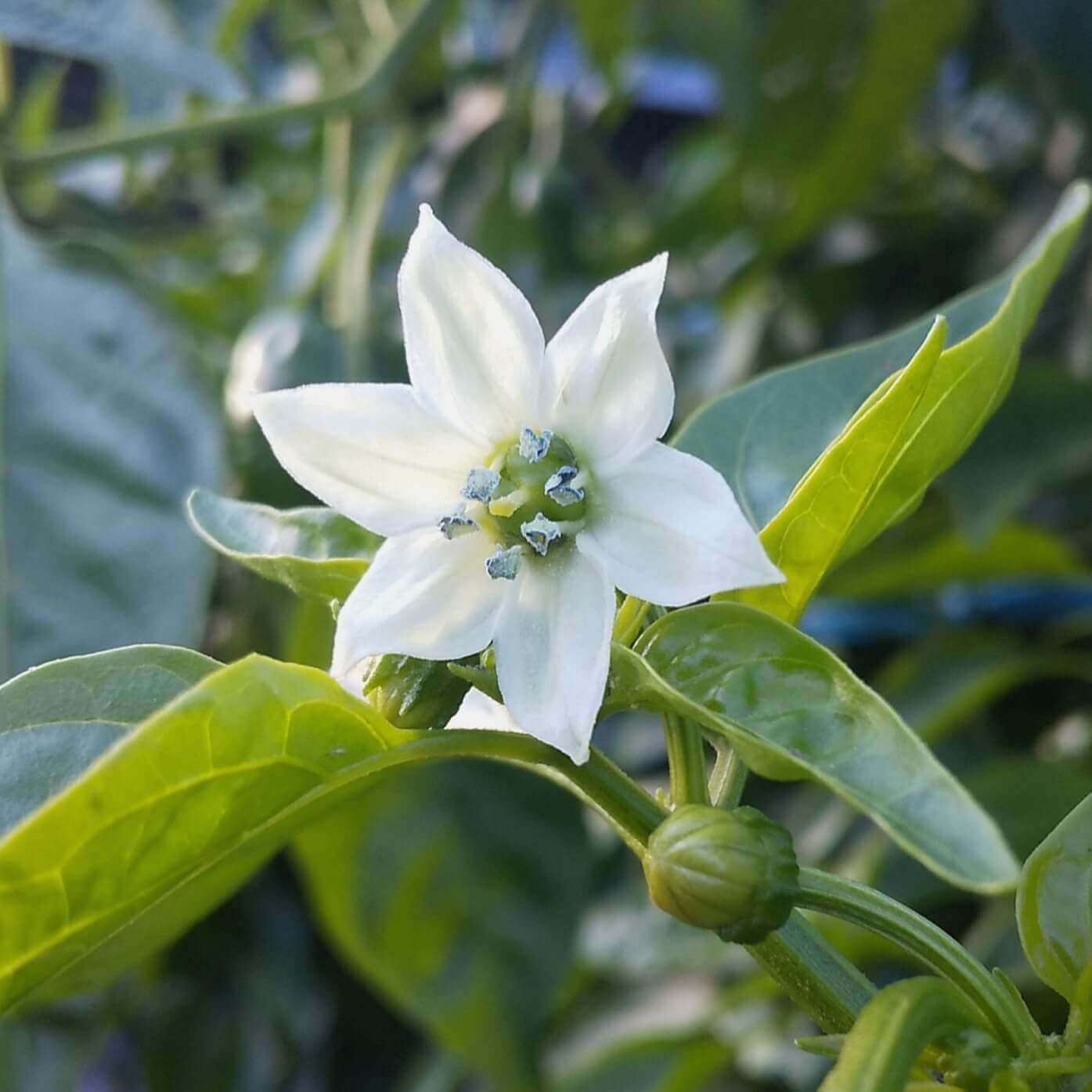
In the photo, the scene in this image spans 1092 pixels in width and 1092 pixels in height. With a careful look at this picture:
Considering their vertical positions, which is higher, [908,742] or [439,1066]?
[908,742]

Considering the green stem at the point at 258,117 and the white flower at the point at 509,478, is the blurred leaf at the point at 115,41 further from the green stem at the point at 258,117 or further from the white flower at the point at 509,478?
the white flower at the point at 509,478

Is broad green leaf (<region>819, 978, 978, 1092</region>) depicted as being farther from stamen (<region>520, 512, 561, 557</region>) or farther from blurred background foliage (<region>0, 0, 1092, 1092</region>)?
blurred background foliage (<region>0, 0, 1092, 1092</region>)

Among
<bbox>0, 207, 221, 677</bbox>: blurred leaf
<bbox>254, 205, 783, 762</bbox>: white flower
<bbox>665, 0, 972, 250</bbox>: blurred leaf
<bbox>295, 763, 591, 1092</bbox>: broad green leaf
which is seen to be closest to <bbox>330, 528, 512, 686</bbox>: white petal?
<bbox>254, 205, 783, 762</bbox>: white flower

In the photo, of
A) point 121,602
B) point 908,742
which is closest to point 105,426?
point 121,602

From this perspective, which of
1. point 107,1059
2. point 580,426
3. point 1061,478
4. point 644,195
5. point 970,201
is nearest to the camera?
point 580,426

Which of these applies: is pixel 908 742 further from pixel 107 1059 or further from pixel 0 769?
pixel 107 1059

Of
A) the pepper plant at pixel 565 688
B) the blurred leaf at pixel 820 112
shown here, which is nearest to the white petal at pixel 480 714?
the pepper plant at pixel 565 688
